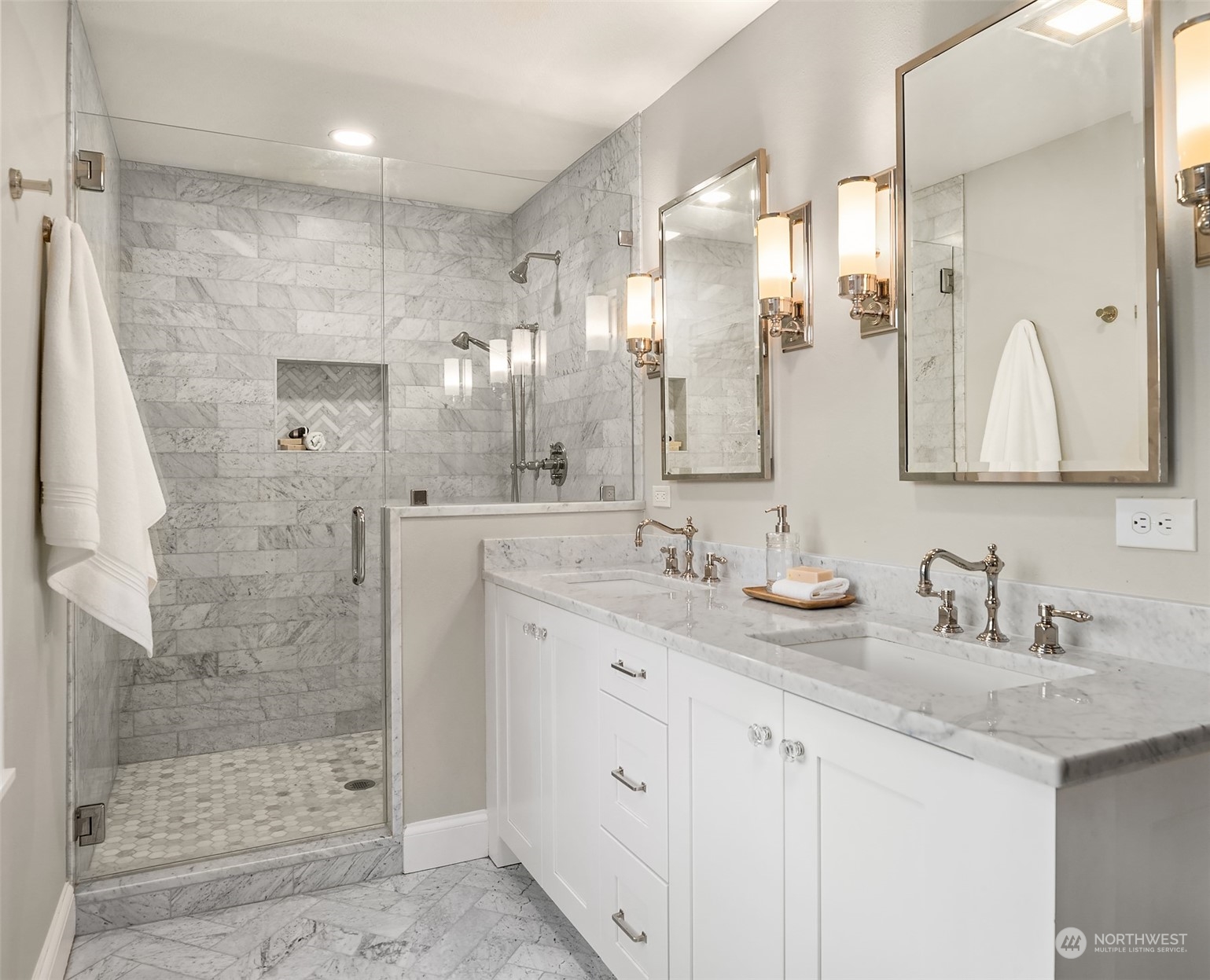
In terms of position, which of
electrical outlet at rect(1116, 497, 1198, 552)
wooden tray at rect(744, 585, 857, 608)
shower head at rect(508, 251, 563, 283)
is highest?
shower head at rect(508, 251, 563, 283)

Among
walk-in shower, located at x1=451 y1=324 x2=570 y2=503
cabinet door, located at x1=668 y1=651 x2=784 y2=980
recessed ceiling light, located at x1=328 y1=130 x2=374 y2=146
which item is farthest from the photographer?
recessed ceiling light, located at x1=328 y1=130 x2=374 y2=146

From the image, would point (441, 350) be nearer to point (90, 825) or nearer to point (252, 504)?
point (252, 504)

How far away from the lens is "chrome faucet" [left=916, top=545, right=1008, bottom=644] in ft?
4.97

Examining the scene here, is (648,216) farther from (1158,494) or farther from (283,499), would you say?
(1158,494)

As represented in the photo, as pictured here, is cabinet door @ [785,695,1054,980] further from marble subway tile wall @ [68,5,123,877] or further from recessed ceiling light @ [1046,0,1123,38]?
marble subway tile wall @ [68,5,123,877]

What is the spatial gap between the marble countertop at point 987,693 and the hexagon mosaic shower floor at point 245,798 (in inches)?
50.3

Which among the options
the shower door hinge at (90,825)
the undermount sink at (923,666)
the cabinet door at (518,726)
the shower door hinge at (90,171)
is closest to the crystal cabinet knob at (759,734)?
the undermount sink at (923,666)

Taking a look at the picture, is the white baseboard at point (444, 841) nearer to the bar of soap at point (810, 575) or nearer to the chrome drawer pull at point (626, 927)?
the chrome drawer pull at point (626, 927)

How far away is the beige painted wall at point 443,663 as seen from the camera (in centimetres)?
258

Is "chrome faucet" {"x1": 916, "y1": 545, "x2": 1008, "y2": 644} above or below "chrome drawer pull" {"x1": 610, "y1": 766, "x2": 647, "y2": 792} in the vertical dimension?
above

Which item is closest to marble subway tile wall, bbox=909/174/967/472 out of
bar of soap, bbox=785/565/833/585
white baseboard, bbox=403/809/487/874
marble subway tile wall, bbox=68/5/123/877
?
bar of soap, bbox=785/565/833/585

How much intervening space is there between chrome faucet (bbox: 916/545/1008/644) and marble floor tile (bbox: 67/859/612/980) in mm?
1264

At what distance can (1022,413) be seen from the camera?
1581mm

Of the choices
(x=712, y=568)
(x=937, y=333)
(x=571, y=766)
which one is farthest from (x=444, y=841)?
(x=937, y=333)
